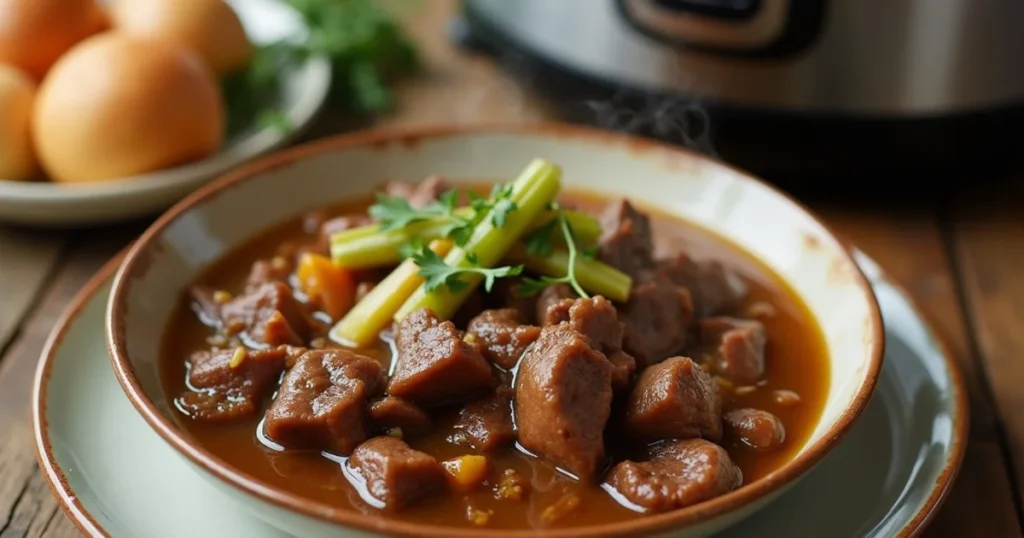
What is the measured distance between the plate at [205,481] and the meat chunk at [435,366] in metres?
0.36

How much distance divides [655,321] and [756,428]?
0.34m

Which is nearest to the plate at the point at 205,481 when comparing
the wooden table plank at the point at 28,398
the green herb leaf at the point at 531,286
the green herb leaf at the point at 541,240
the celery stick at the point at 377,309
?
the wooden table plank at the point at 28,398

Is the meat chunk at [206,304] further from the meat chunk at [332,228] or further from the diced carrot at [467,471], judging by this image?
the diced carrot at [467,471]

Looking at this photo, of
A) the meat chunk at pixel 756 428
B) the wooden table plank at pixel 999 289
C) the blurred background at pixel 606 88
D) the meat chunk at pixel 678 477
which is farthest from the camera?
the blurred background at pixel 606 88

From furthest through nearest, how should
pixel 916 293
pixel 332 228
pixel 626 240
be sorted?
pixel 916 293 → pixel 332 228 → pixel 626 240

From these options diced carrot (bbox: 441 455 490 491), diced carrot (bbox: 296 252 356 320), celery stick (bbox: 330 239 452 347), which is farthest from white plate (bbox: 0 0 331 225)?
diced carrot (bbox: 441 455 490 491)

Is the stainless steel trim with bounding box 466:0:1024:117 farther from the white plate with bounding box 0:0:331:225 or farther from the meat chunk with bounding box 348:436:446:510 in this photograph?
the meat chunk with bounding box 348:436:446:510

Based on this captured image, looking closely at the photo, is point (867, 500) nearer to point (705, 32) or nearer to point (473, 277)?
point (473, 277)

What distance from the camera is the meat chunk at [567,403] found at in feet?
6.00

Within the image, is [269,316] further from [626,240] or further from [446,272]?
[626,240]

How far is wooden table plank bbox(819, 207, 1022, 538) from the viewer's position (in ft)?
7.03

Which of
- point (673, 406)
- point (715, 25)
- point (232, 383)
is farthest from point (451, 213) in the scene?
point (715, 25)

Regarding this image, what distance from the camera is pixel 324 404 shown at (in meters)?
1.89

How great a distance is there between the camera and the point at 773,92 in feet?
10.3
